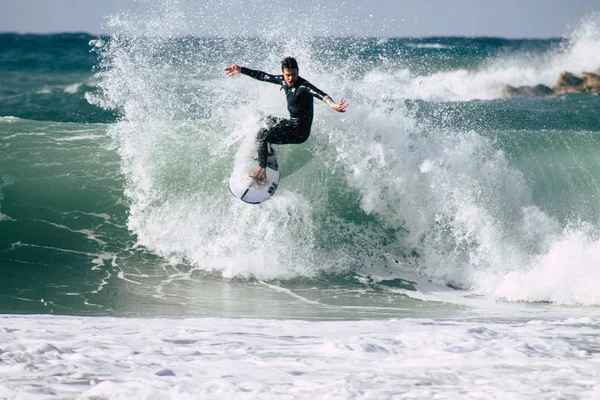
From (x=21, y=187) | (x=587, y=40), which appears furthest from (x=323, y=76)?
(x=587, y=40)

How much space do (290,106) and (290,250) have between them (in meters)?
1.81

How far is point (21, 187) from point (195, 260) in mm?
3129

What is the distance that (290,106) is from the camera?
304 inches

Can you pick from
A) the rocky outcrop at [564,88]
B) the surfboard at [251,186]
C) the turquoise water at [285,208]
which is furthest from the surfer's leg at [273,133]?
the rocky outcrop at [564,88]

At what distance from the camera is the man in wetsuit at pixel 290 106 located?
752 centimetres

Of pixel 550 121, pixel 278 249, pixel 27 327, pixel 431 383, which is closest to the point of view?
pixel 431 383

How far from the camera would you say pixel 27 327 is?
558 cm

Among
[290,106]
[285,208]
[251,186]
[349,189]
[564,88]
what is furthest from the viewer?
[564,88]

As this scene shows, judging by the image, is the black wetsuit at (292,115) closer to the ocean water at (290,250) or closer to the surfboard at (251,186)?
the surfboard at (251,186)

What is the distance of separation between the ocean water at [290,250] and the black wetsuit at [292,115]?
0.75 meters

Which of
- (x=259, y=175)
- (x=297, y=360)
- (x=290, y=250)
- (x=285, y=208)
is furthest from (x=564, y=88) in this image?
A: (x=297, y=360)

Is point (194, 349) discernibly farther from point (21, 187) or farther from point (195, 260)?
point (21, 187)

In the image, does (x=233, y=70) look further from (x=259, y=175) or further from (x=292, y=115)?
(x=259, y=175)

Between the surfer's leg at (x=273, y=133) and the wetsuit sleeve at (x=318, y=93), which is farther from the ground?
the wetsuit sleeve at (x=318, y=93)
